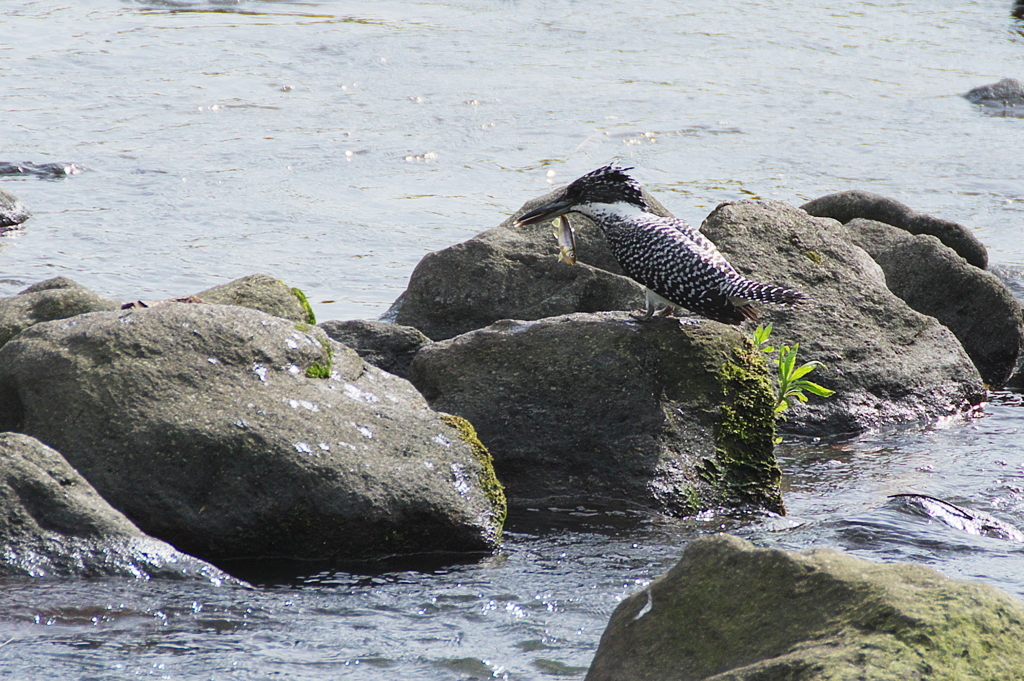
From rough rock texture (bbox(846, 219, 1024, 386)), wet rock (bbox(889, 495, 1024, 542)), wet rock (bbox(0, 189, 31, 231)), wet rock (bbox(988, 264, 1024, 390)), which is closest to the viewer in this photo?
wet rock (bbox(889, 495, 1024, 542))

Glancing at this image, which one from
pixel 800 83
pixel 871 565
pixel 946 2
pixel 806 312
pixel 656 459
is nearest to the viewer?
pixel 871 565

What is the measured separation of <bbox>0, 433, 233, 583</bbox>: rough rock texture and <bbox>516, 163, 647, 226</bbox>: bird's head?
9.99 feet

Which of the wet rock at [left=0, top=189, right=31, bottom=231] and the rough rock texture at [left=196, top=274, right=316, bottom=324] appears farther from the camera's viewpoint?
the wet rock at [left=0, top=189, right=31, bottom=231]

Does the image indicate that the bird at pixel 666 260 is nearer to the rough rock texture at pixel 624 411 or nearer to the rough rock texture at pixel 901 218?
the rough rock texture at pixel 624 411

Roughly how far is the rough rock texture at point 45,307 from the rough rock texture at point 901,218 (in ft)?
21.5

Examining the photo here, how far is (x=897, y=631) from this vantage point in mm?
2883

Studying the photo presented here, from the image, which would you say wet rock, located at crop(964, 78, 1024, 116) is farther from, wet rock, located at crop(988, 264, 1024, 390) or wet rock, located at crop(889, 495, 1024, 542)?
wet rock, located at crop(889, 495, 1024, 542)

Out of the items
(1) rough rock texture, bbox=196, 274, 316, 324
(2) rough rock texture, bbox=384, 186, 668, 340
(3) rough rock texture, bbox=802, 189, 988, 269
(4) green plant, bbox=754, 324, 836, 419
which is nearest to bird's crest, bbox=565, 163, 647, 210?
(4) green plant, bbox=754, 324, 836, 419

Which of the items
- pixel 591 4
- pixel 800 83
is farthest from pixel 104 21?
pixel 800 83

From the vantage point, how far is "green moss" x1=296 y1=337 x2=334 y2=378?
5441 millimetres

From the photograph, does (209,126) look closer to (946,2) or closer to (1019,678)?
(1019,678)

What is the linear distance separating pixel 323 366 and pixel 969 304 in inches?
226

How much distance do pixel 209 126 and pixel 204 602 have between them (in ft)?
37.8

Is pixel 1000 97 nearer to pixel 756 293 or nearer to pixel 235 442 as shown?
pixel 756 293
